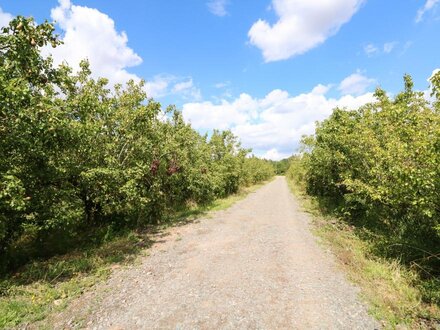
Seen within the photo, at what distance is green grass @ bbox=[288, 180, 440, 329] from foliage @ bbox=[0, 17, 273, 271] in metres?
7.88

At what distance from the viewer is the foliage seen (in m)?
6.45

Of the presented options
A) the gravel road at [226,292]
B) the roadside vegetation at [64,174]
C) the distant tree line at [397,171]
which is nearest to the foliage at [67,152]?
the roadside vegetation at [64,174]

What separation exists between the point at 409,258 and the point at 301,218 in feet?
24.4

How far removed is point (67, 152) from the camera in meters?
9.38

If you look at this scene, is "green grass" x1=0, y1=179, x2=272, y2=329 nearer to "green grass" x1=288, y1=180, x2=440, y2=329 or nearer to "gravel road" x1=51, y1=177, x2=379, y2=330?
"gravel road" x1=51, y1=177, x2=379, y2=330

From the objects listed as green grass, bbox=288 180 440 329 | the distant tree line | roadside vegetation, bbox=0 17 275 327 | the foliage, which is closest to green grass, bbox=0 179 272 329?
roadside vegetation, bbox=0 17 275 327

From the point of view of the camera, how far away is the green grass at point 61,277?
18.3 feet

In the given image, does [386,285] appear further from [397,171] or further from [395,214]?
[395,214]

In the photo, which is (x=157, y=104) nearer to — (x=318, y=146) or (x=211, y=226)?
(x=211, y=226)

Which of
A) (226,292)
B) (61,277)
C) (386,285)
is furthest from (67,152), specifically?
(386,285)

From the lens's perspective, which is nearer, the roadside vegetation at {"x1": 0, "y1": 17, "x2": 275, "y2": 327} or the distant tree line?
the roadside vegetation at {"x1": 0, "y1": 17, "x2": 275, "y2": 327}

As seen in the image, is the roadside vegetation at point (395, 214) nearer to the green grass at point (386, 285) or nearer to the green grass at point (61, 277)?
the green grass at point (386, 285)

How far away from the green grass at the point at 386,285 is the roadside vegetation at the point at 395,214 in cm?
2

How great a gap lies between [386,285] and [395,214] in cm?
543
